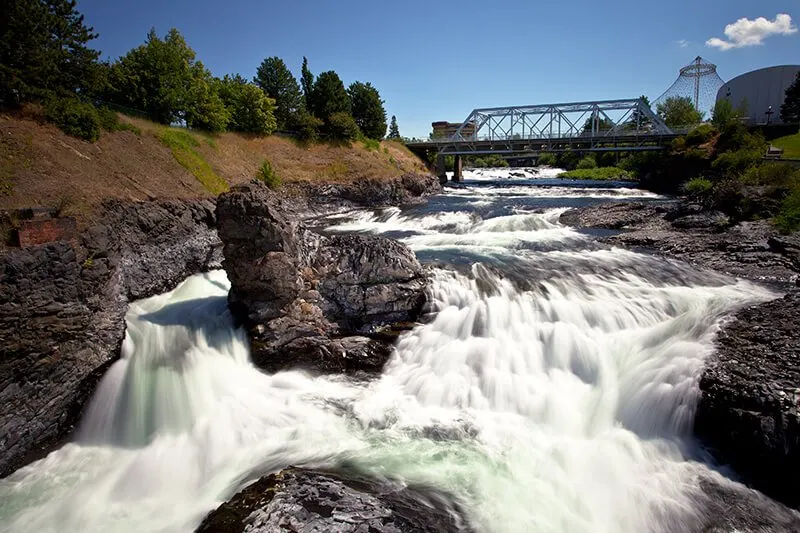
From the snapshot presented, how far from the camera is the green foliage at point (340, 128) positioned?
182ft

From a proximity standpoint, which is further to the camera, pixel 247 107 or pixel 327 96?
pixel 327 96

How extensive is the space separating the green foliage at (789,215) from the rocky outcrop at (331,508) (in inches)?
822

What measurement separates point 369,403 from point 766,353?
351 inches

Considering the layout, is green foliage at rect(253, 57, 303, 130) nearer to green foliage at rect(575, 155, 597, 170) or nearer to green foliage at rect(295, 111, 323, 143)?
green foliage at rect(295, 111, 323, 143)

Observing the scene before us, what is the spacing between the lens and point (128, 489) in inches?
304

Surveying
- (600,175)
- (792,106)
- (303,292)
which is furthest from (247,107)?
(792,106)

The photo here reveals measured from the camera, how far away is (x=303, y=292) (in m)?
12.2

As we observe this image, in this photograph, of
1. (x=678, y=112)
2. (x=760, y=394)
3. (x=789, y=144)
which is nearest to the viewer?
(x=760, y=394)

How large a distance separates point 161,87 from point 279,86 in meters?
22.5

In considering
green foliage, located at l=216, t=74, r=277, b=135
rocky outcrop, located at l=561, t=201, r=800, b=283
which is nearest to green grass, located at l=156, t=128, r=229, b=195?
green foliage, located at l=216, t=74, r=277, b=135

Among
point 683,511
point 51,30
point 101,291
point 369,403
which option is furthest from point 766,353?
point 51,30

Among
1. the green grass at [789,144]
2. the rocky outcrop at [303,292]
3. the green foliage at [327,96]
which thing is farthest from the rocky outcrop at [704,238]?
the green foliage at [327,96]

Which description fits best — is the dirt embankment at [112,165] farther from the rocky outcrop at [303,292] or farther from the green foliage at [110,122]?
the rocky outcrop at [303,292]

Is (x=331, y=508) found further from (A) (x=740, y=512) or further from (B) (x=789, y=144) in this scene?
(B) (x=789, y=144)
